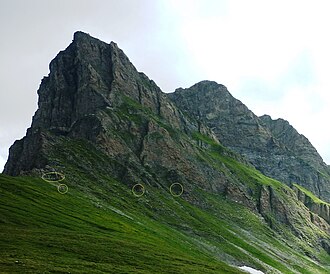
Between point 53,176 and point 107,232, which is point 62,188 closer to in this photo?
point 53,176

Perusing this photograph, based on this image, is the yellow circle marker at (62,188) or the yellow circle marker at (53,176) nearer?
the yellow circle marker at (62,188)

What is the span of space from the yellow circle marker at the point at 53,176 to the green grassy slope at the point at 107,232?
253 centimetres

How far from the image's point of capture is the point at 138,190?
190m

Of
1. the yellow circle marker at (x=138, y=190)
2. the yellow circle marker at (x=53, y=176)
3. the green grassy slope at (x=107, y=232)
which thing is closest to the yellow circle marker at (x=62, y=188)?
the green grassy slope at (x=107, y=232)

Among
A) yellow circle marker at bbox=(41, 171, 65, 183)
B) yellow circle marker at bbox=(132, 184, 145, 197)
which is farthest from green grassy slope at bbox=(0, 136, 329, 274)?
yellow circle marker at bbox=(132, 184, 145, 197)

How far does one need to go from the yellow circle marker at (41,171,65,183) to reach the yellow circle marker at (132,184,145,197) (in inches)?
1323

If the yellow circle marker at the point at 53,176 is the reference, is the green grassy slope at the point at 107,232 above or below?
below

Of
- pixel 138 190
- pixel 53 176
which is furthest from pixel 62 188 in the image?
pixel 138 190

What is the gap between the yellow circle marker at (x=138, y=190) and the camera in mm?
185250

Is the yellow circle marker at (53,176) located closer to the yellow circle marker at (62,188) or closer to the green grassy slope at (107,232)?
the green grassy slope at (107,232)

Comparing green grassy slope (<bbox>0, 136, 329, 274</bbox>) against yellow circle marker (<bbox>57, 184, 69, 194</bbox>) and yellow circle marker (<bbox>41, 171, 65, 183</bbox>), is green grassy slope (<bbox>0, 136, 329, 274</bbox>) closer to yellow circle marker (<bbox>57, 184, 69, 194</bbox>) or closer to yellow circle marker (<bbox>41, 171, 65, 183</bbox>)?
yellow circle marker (<bbox>57, 184, 69, 194</bbox>)

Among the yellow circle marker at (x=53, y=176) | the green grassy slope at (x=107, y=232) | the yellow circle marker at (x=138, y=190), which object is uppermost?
the yellow circle marker at (x=138, y=190)

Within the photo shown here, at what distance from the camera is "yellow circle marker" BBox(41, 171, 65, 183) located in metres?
162

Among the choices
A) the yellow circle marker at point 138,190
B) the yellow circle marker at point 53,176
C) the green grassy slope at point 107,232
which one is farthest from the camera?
the yellow circle marker at point 138,190
